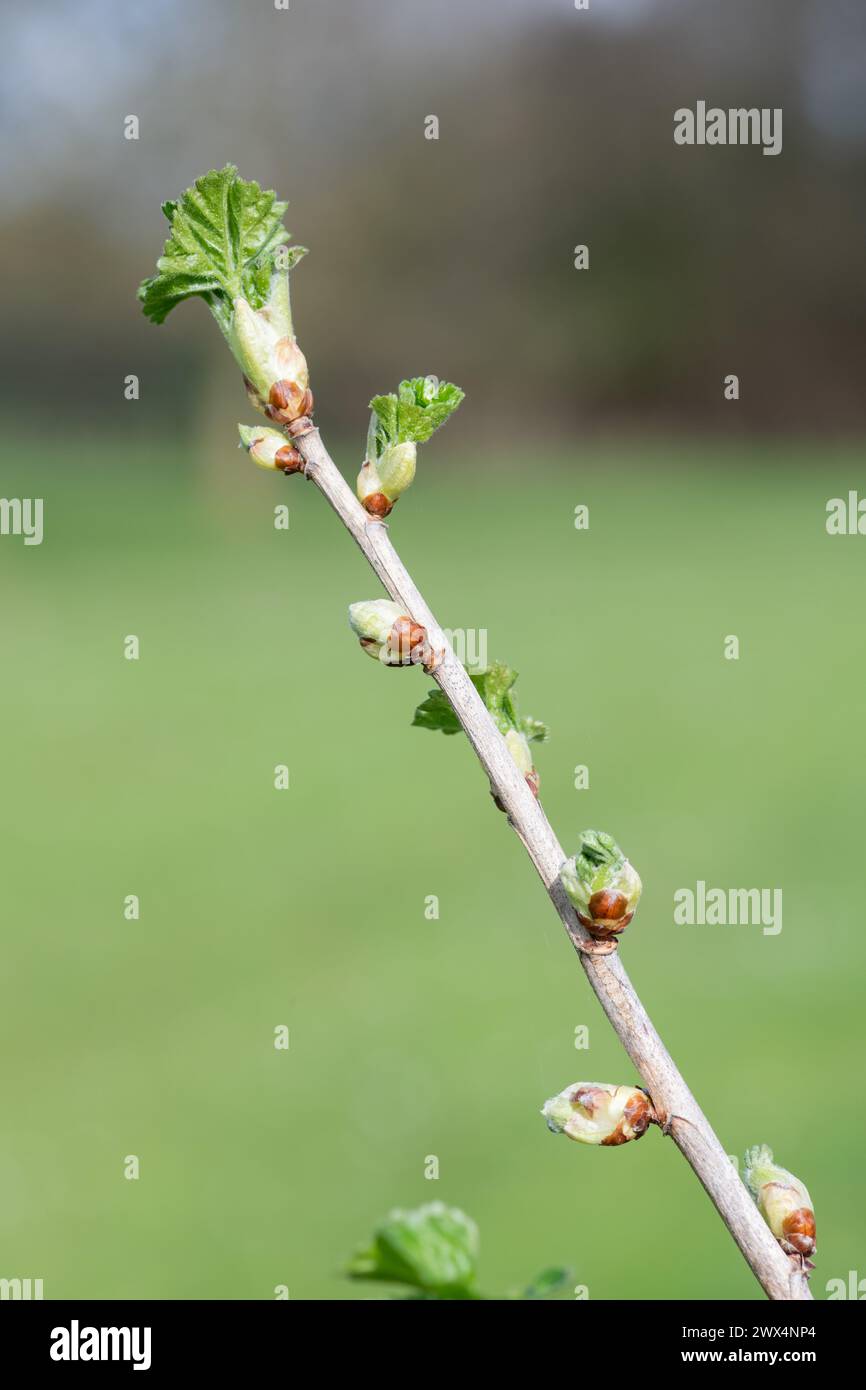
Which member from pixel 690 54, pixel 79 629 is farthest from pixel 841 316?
pixel 79 629

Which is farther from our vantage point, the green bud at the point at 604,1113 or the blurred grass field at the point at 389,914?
the blurred grass field at the point at 389,914

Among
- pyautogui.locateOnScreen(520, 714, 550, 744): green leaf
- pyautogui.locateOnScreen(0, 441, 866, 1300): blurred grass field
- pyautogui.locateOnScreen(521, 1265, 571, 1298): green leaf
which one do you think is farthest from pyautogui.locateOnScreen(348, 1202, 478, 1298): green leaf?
pyautogui.locateOnScreen(0, 441, 866, 1300): blurred grass field

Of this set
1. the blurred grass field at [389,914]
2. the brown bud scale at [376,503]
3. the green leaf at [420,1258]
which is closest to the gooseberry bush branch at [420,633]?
the brown bud scale at [376,503]

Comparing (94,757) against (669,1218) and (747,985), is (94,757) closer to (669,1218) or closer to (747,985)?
(747,985)

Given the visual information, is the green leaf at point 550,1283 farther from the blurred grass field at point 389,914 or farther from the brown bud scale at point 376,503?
the blurred grass field at point 389,914

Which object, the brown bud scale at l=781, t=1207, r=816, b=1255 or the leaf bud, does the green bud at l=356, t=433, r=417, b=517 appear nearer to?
the leaf bud

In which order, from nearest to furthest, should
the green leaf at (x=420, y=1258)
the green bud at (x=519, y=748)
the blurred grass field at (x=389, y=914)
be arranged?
the green leaf at (x=420, y=1258), the green bud at (x=519, y=748), the blurred grass field at (x=389, y=914)
